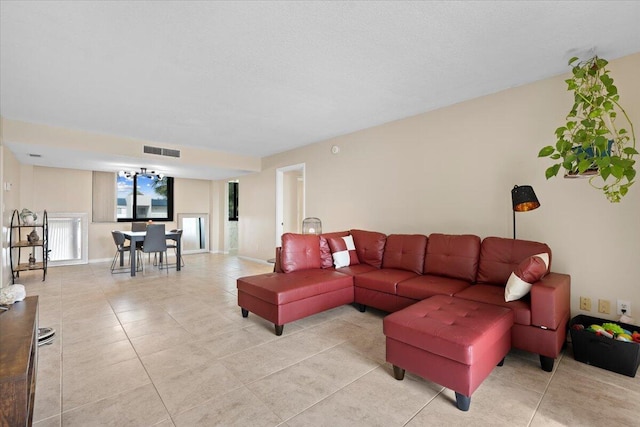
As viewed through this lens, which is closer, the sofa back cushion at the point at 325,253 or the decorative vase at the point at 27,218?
the sofa back cushion at the point at 325,253

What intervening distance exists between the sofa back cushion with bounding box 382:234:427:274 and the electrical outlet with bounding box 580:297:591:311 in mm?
1390

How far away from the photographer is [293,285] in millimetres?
2865

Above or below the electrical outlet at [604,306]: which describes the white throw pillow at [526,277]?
above

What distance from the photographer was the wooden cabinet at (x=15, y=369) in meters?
1.19

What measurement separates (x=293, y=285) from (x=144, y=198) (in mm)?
6350

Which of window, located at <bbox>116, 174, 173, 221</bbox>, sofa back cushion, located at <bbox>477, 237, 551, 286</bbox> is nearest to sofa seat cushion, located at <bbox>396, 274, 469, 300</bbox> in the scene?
sofa back cushion, located at <bbox>477, 237, 551, 286</bbox>

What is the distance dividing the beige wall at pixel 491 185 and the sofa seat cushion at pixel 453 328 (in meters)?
1.19

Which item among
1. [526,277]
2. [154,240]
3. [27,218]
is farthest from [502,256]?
[27,218]

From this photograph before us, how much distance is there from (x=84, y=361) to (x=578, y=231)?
14.0 ft

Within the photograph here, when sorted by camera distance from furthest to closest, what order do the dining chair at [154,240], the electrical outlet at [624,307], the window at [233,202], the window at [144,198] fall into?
the window at [233,202] → the window at [144,198] → the dining chair at [154,240] → the electrical outlet at [624,307]

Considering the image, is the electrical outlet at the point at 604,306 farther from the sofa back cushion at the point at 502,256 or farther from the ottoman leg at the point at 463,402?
the ottoman leg at the point at 463,402

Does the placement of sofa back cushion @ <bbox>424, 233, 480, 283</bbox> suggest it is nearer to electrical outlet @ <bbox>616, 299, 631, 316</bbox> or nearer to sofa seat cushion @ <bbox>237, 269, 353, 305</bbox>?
sofa seat cushion @ <bbox>237, 269, 353, 305</bbox>

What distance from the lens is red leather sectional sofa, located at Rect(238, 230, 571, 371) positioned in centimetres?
218

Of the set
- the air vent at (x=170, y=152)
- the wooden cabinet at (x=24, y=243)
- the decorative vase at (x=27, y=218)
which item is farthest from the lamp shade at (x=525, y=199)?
the decorative vase at (x=27, y=218)
